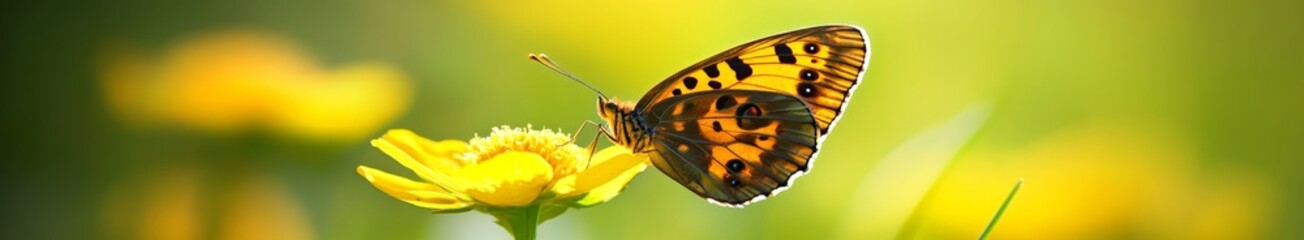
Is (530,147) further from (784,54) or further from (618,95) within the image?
(618,95)

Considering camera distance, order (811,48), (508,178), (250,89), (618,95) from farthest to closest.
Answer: (618,95) → (250,89) → (811,48) → (508,178)

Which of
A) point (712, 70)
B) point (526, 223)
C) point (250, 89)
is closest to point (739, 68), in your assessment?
point (712, 70)

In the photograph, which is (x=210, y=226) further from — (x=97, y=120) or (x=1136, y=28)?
(x=1136, y=28)

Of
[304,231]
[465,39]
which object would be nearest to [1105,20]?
[465,39]

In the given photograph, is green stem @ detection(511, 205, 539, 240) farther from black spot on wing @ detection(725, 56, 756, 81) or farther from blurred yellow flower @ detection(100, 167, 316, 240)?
blurred yellow flower @ detection(100, 167, 316, 240)

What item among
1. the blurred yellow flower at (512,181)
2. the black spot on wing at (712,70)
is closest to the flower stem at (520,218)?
the blurred yellow flower at (512,181)

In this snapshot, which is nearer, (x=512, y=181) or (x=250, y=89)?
(x=512, y=181)

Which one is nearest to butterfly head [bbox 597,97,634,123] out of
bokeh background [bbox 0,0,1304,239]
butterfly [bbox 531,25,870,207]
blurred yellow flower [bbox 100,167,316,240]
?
butterfly [bbox 531,25,870,207]
